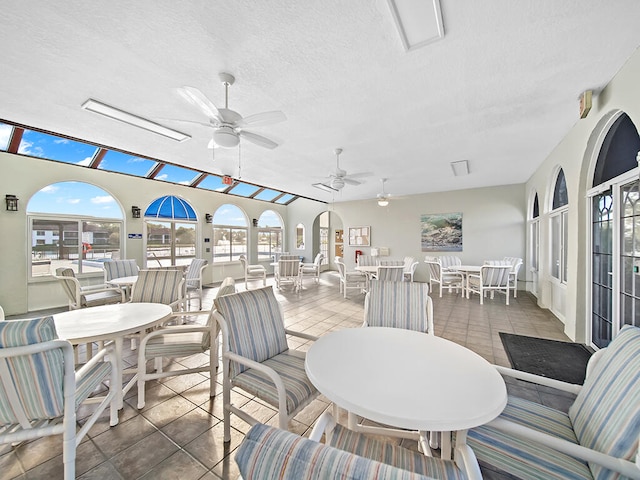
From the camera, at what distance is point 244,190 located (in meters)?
8.15

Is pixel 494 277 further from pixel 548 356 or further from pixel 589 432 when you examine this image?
pixel 589 432

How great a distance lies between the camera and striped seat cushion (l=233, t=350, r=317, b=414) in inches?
55.8

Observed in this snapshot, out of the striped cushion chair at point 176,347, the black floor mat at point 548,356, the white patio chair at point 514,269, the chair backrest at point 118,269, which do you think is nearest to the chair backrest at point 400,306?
the striped cushion chair at point 176,347

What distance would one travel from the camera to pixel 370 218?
870 cm

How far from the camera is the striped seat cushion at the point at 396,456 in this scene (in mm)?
903

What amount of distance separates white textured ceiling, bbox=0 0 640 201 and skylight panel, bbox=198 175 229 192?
123 inches

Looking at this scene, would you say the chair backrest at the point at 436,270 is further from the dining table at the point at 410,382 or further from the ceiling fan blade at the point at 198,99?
the ceiling fan blade at the point at 198,99

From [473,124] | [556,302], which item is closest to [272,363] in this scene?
[473,124]

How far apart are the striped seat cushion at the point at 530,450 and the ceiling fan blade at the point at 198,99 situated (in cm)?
275

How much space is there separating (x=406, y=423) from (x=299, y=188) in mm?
6811

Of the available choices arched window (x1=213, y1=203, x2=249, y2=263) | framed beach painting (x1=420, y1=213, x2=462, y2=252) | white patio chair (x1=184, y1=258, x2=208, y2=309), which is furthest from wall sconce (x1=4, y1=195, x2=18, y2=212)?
framed beach painting (x1=420, y1=213, x2=462, y2=252)

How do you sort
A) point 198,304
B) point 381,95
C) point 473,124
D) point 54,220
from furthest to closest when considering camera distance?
point 198,304
point 54,220
point 473,124
point 381,95

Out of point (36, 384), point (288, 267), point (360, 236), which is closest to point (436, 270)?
point (360, 236)

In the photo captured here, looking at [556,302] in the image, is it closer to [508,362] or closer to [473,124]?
[508,362]
